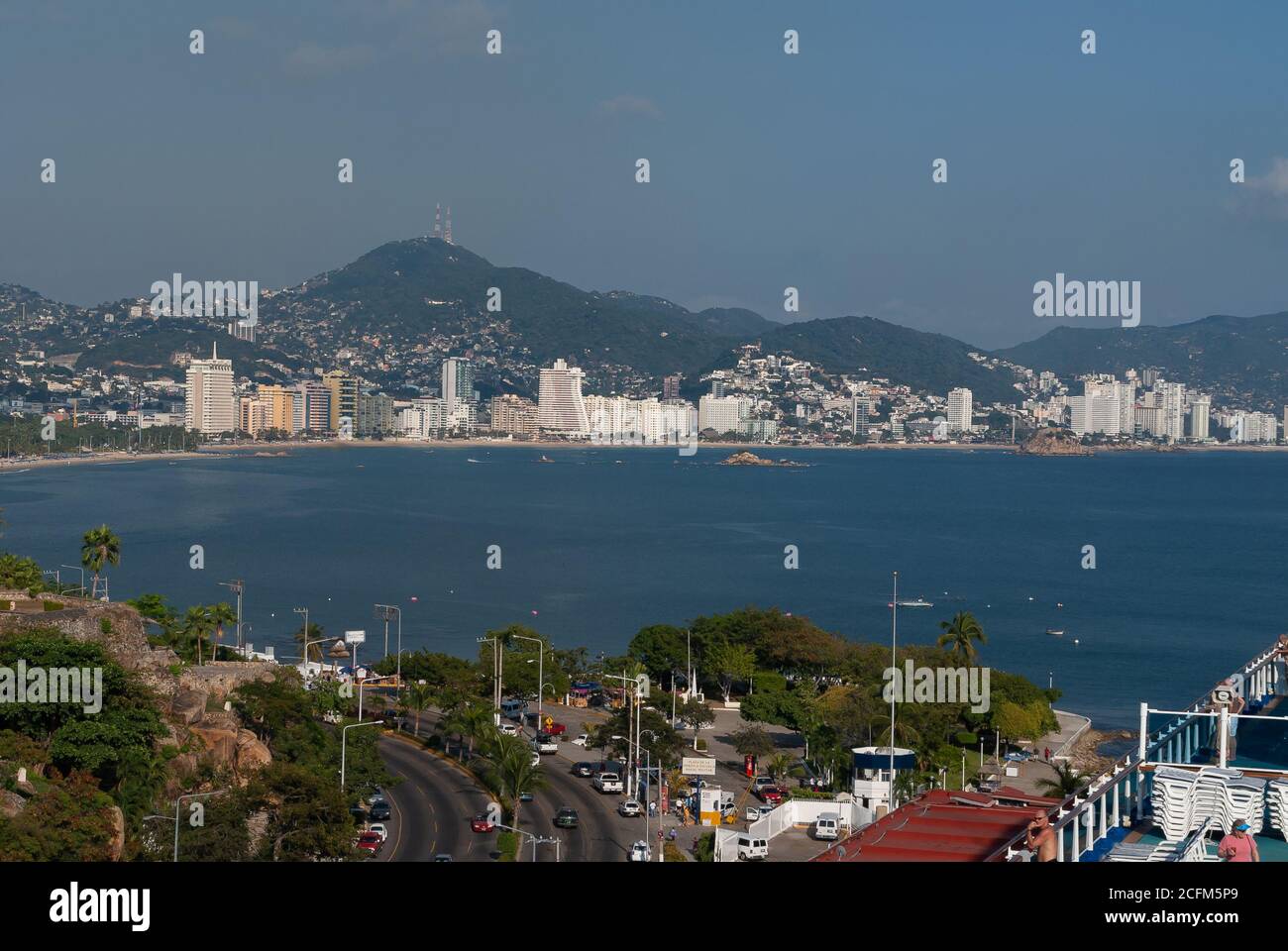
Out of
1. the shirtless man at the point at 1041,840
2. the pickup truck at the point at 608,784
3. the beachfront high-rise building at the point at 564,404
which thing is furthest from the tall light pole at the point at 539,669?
the beachfront high-rise building at the point at 564,404

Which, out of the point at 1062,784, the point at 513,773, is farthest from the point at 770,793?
the point at 513,773

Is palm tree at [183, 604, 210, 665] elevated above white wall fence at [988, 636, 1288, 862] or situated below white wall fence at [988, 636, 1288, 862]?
below

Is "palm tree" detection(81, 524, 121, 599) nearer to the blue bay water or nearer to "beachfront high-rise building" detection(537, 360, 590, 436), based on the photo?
the blue bay water

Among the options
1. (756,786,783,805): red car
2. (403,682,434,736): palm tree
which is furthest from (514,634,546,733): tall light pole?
(756,786,783,805): red car

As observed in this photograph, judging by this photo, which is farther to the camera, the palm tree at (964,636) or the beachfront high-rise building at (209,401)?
the beachfront high-rise building at (209,401)

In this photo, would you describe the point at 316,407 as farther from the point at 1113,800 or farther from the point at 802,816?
the point at 1113,800

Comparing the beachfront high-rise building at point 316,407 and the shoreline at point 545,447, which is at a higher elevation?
the beachfront high-rise building at point 316,407

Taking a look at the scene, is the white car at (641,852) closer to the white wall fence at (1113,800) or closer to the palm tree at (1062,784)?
the palm tree at (1062,784)
